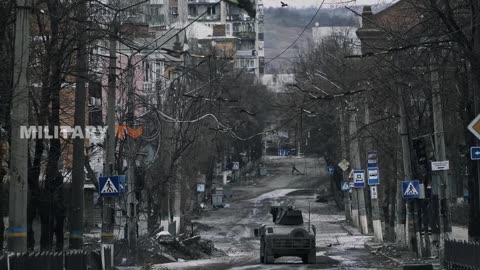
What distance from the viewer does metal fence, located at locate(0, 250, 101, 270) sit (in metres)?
14.3

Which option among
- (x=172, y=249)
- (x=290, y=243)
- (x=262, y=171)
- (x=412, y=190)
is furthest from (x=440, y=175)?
(x=262, y=171)

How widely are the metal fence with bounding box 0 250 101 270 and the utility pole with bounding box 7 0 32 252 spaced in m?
0.41

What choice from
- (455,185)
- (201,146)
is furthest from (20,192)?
(455,185)

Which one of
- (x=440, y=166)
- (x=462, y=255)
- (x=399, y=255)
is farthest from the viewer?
(x=399, y=255)

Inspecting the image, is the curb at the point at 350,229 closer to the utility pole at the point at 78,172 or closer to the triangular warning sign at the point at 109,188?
the triangular warning sign at the point at 109,188

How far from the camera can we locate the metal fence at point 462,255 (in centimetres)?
1896

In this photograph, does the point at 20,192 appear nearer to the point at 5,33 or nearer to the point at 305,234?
the point at 5,33

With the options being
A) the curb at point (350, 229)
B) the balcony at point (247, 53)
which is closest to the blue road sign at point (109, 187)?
the curb at point (350, 229)

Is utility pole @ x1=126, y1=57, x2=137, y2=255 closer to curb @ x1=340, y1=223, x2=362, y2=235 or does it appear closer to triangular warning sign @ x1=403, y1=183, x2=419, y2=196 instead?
triangular warning sign @ x1=403, y1=183, x2=419, y2=196

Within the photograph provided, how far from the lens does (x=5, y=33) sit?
19812 mm

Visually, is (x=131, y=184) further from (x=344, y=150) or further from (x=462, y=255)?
(x=344, y=150)

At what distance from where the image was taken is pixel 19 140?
1562 cm

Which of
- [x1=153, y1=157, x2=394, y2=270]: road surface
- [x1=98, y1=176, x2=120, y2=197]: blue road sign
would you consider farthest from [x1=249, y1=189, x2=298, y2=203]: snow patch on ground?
[x1=98, y1=176, x2=120, y2=197]: blue road sign

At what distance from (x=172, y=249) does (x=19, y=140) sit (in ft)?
88.9
